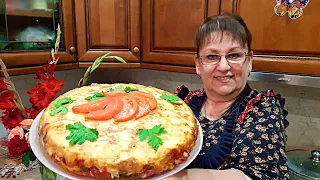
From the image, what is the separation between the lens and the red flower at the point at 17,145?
0.67 metres

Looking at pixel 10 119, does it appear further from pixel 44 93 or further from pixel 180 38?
pixel 180 38

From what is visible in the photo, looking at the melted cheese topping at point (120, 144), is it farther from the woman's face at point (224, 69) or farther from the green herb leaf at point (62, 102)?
the woman's face at point (224, 69)

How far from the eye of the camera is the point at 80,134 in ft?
1.67

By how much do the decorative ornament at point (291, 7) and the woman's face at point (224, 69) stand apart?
8.5 inches

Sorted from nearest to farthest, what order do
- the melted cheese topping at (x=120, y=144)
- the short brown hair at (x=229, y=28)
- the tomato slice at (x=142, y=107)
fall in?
the melted cheese topping at (x=120, y=144)
the tomato slice at (x=142, y=107)
the short brown hair at (x=229, y=28)

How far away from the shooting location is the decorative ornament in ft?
3.14

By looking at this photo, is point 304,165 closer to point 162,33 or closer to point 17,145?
point 162,33

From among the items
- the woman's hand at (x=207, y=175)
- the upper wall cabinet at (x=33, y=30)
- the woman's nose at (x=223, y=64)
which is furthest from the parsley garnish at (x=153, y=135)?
the upper wall cabinet at (x=33, y=30)

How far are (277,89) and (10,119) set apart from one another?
129cm

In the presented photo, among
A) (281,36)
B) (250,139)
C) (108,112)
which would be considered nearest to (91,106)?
(108,112)

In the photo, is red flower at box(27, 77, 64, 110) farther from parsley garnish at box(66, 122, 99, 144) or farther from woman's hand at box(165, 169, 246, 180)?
woman's hand at box(165, 169, 246, 180)

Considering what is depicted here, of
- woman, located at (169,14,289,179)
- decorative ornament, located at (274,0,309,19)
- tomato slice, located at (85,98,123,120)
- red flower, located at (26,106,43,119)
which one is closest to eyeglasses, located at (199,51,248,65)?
woman, located at (169,14,289,179)

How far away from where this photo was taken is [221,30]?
92 cm

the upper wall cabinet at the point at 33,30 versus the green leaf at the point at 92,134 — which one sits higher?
the upper wall cabinet at the point at 33,30
